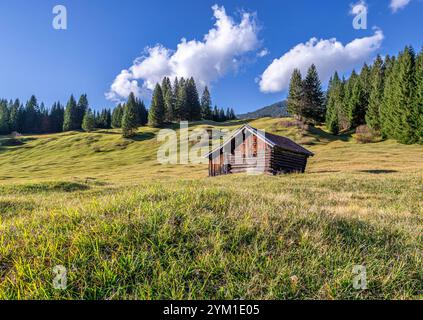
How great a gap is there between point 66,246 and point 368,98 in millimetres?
89933

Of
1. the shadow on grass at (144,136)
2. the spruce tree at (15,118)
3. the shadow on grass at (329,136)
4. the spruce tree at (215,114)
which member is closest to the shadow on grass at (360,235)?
the shadow on grass at (329,136)

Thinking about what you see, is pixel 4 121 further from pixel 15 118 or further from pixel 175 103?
pixel 175 103

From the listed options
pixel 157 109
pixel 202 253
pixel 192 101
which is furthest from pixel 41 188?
pixel 192 101

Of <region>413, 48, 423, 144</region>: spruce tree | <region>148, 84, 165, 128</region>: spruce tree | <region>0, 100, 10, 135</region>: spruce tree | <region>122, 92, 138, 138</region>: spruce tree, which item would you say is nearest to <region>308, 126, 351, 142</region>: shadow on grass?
<region>413, 48, 423, 144</region>: spruce tree

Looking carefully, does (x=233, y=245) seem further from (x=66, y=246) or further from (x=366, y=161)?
(x=366, y=161)

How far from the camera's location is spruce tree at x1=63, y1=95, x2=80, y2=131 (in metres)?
104

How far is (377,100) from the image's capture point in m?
69.3

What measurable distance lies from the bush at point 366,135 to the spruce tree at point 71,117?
10277 cm

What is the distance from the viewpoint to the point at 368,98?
3002 inches

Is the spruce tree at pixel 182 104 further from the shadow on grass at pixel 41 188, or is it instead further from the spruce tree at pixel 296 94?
the shadow on grass at pixel 41 188

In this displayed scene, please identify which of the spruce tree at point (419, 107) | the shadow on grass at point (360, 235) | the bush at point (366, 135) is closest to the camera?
the shadow on grass at point (360, 235)

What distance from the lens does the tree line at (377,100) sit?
55438 millimetres

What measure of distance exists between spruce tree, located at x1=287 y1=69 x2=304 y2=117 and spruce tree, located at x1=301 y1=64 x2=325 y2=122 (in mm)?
1142
